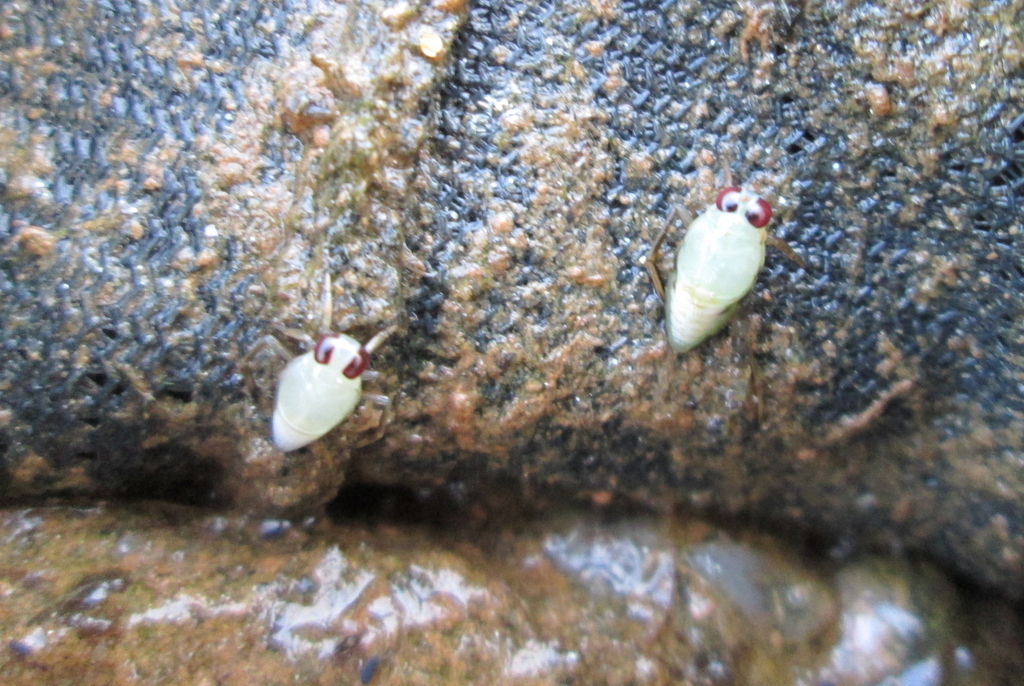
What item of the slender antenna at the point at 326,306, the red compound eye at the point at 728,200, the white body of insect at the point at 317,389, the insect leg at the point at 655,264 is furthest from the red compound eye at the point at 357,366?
the red compound eye at the point at 728,200

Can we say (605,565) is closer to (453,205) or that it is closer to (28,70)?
(453,205)

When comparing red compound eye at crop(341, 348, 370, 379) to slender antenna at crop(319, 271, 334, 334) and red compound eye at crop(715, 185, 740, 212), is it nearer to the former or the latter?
slender antenna at crop(319, 271, 334, 334)

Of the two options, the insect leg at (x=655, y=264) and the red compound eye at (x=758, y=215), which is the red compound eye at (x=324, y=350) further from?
the red compound eye at (x=758, y=215)

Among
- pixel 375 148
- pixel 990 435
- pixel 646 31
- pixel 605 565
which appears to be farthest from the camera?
pixel 605 565

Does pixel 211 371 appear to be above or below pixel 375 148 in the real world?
below

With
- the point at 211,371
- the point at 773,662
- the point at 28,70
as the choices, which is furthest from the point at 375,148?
the point at 773,662

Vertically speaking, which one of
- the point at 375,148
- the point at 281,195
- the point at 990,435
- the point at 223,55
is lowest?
the point at 990,435

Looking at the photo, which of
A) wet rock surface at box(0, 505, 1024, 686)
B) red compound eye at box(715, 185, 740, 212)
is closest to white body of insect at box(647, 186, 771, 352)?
red compound eye at box(715, 185, 740, 212)
